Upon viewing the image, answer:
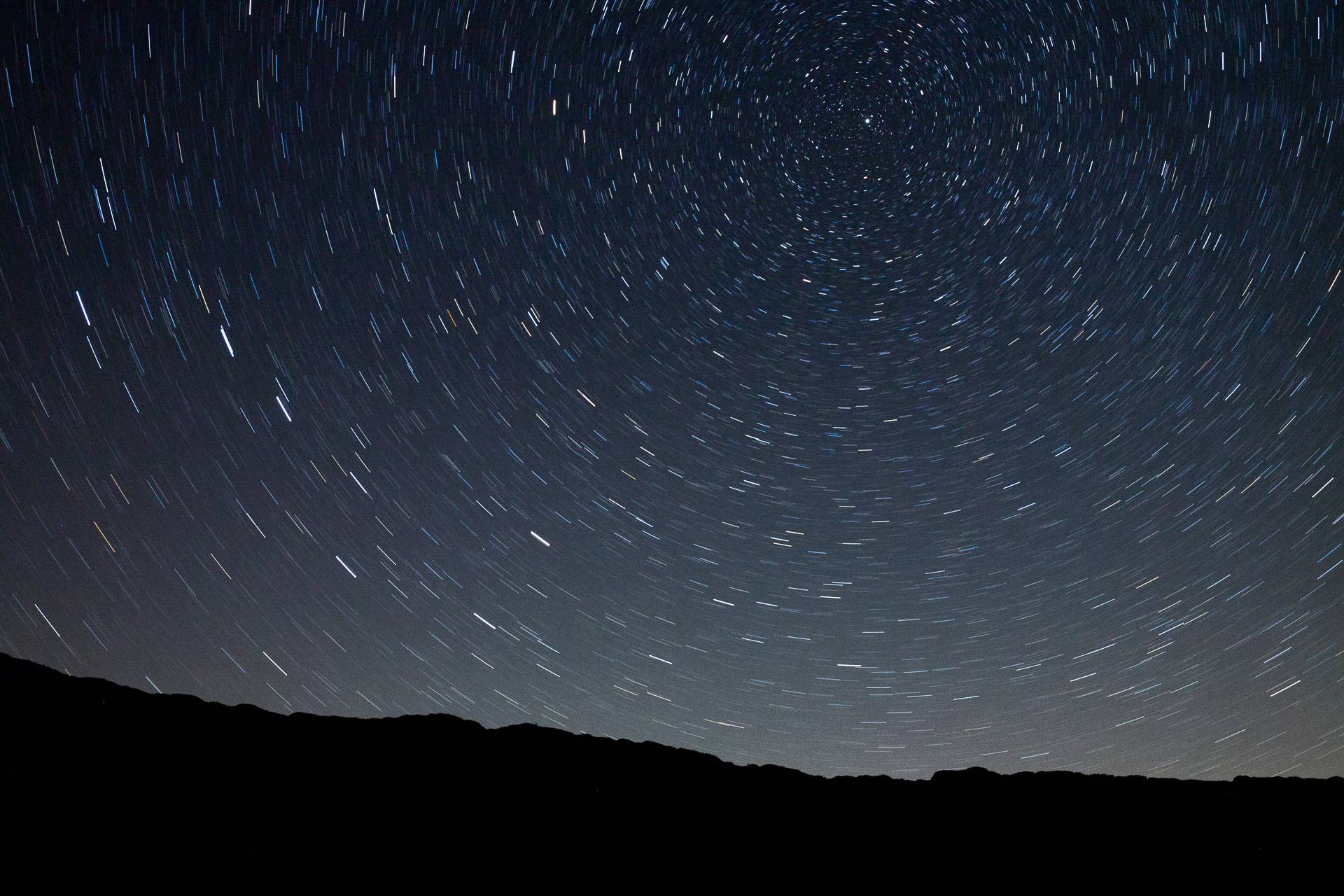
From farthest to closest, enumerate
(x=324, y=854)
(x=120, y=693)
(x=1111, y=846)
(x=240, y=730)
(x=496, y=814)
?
(x=120, y=693)
(x=240, y=730)
(x=1111, y=846)
(x=496, y=814)
(x=324, y=854)

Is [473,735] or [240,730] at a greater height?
[473,735]

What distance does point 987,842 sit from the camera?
6.82m

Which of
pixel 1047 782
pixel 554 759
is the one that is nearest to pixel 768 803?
pixel 554 759

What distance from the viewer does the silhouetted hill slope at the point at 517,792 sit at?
225 inches

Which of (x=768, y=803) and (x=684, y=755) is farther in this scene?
(x=684, y=755)

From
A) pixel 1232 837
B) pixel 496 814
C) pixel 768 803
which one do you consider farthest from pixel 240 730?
pixel 1232 837

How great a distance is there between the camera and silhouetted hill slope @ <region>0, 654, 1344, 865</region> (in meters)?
5.72

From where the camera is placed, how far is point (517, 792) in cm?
683

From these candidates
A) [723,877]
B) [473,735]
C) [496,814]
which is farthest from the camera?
[473,735]

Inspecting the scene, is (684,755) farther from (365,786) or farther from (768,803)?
(365,786)

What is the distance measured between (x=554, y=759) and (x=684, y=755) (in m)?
1.85

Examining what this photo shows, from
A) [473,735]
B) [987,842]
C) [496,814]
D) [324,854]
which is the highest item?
[473,735]

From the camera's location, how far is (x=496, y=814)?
6.23 meters

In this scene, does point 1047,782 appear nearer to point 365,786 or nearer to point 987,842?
point 987,842
